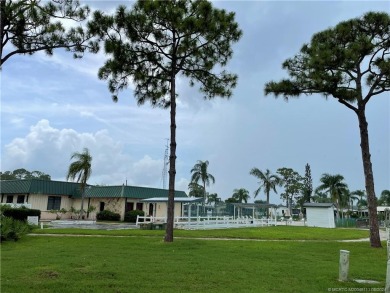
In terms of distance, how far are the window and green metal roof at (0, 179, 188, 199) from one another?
2.78 ft

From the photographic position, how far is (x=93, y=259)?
33.8 feet

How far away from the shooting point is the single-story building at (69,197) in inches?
1571

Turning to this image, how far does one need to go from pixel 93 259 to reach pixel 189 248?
4407 mm

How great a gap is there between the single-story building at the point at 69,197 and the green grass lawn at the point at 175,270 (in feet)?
88.8

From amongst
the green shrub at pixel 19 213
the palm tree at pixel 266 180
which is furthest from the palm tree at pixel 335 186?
the green shrub at pixel 19 213

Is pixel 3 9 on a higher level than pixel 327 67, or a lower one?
lower

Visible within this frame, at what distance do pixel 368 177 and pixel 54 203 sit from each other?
34670mm

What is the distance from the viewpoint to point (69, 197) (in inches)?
1720

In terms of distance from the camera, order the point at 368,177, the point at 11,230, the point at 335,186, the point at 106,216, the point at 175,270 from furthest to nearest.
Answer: the point at 335,186, the point at 106,216, the point at 368,177, the point at 11,230, the point at 175,270

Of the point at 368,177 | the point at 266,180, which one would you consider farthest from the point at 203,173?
the point at 368,177

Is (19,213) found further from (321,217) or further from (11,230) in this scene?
(321,217)

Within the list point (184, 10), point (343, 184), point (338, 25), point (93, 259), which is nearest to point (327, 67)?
point (338, 25)

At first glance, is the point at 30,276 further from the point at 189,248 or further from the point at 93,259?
the point at 189,248

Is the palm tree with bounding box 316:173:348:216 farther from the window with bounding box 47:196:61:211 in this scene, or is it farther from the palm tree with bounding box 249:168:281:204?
the window with bounding box 47:196:61:211
